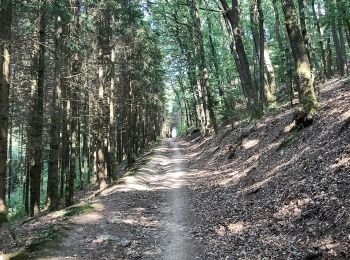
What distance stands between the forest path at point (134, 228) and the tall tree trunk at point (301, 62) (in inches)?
216

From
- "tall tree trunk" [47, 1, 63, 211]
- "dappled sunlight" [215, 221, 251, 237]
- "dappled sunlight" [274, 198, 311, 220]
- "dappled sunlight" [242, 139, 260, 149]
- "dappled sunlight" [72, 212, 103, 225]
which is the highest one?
"tall tree trunk" [47, 1, 63, 211]

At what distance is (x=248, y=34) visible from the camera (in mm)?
48375

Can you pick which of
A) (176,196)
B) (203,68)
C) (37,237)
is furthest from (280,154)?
(203,68)

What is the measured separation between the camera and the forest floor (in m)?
7.35

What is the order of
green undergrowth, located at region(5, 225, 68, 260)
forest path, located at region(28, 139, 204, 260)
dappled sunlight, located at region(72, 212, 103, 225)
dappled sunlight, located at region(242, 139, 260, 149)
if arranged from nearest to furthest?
green undergrowth, located at region(5, 225, 68, 260) → forest path, located at region(28, 139, 204, 260) → dappled sunlight, located at region(72, 212, 103, 225) → dappled sunlight, located at region(242, 139, 260, 149)

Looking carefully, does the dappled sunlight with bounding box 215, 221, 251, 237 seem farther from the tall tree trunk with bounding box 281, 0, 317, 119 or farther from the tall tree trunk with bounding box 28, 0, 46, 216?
the tall tree trunk with bounding box 28, 0, 46, 216

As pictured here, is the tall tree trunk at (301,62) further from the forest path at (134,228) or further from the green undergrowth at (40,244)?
the green undergrowth at (40,244)

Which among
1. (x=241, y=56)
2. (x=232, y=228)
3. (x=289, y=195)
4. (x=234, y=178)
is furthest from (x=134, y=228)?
(x=241, y=56)

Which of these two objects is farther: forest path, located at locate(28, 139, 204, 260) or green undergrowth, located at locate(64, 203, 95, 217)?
green undergrowth, located at locate(64, 203, 95, 217)

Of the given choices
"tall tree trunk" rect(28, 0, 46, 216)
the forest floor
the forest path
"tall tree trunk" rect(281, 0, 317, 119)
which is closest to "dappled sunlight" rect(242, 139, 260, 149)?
the forest floor

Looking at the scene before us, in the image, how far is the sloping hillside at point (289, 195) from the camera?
274 inches

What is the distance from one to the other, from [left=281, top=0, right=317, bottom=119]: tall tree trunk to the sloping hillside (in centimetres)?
66

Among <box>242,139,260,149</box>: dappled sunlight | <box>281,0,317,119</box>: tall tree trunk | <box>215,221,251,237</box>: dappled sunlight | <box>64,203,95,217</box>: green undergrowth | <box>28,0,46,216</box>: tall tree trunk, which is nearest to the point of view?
<box>215,221,251,237</box>: dappled sunlight

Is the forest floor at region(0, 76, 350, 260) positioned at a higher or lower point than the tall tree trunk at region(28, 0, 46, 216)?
lower
